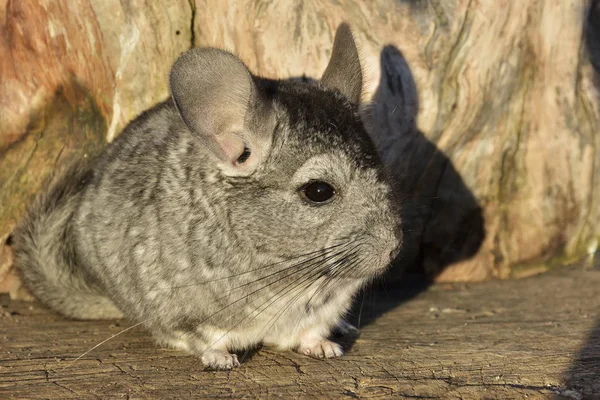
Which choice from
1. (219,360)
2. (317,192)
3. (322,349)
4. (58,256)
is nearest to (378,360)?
(322,349)

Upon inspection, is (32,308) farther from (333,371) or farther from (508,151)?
(508,151)

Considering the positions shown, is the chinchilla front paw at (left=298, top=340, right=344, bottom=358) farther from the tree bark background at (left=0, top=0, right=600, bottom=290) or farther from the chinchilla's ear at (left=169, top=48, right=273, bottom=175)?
the tree bark background at (left=0, top=0, right=600, bottom=290)

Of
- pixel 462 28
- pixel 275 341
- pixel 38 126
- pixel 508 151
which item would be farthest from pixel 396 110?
pixel 38 126

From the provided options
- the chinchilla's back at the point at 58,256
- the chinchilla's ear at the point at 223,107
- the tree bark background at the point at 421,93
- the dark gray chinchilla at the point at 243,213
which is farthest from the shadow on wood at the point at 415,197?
the chinchilla's back at the point at 58,256

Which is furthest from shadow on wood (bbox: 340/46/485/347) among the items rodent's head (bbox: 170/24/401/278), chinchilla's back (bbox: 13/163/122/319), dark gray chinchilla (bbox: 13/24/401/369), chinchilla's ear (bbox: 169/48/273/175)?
chinchilla's back (bbox: 13/163/122/319)

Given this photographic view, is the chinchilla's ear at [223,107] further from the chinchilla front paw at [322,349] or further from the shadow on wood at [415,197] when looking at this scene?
the shadow on wood at [415,197]

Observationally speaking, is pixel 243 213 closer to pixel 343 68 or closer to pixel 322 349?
pixel 322 349

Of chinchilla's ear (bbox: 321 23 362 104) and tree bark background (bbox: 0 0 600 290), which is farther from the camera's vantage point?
tree bark background (bbox: 0 0 600 290)
